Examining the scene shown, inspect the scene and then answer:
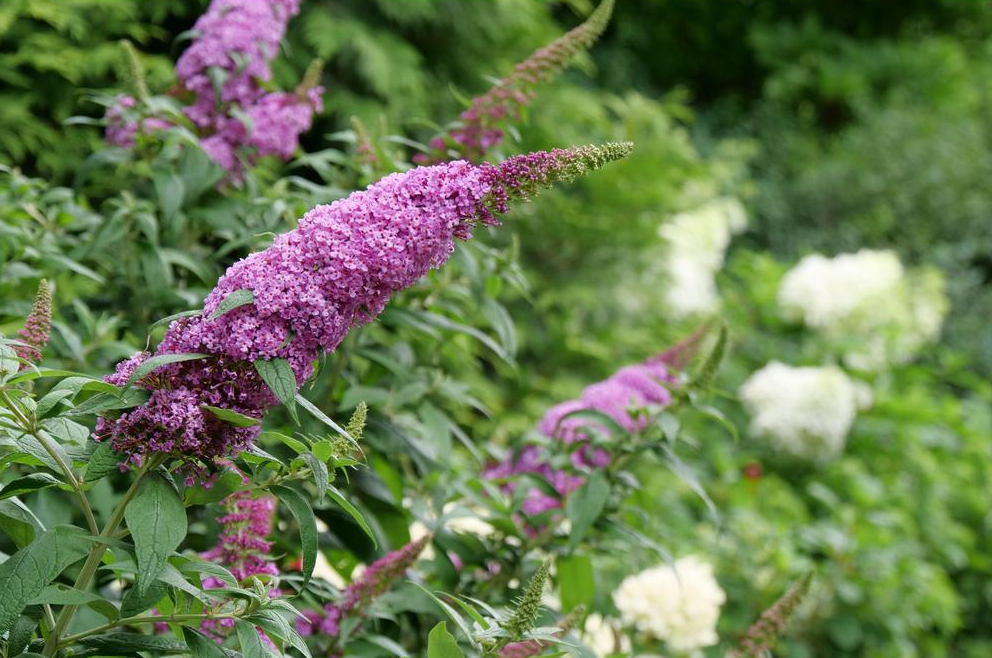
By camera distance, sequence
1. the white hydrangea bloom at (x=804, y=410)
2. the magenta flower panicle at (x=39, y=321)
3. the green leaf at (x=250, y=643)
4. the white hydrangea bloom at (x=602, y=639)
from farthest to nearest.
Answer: the white hydrangea bloom at (x=804, y=410), the white hydrangea bloom at (x=602, y=639), the magenta flower panicle at (x=39, y=321), the green leaf at (x=250, y=643)

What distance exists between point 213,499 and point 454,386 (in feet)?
3.17

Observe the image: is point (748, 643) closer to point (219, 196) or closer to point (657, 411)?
point (657, 411)

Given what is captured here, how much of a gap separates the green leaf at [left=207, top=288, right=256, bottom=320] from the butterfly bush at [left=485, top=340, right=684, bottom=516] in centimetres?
106

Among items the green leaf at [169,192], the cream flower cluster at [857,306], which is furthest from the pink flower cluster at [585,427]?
the cream flower cluster at [857,306]

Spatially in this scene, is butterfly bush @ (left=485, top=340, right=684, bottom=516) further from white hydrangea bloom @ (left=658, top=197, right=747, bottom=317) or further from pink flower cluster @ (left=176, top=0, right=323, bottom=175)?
white hydrangea bloom @ (left=658, top=197, right=747, bottom=317)

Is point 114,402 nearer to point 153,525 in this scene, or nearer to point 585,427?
point 153,525

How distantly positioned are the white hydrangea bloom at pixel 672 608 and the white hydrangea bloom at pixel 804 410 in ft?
7.68

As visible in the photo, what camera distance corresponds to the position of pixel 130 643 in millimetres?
1336

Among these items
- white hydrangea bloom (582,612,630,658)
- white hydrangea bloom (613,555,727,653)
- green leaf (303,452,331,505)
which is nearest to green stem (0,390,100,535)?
green leaf (303,452,331,505)

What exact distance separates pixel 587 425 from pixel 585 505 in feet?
0.94

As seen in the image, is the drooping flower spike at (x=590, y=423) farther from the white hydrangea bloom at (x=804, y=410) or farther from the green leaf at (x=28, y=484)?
the white hydrangea bloom at (x=804, y=410)

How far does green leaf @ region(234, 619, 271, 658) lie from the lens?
1271mm

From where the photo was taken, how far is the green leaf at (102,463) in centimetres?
125

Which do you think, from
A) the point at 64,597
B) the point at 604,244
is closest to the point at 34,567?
the point at 64,597
